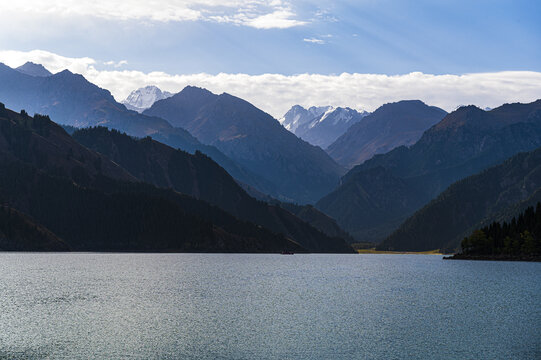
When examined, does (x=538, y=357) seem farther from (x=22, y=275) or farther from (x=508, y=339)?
(x=22, y=275)

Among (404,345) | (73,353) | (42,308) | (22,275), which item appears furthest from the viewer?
(22,275)

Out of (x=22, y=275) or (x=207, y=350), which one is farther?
(x=22, y=275)

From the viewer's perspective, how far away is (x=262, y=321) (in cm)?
10406

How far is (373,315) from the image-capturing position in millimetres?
112562

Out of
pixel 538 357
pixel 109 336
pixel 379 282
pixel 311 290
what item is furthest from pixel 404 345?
pixel 379 282

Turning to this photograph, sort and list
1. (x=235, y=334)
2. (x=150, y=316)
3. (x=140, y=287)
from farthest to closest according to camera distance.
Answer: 1. (x=140, y=287)
2. (x=150, y=316)
3. (x=235, y=334)

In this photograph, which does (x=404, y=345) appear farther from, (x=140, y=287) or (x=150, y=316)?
(x=140, y=287)

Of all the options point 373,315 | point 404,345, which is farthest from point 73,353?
point 373,315

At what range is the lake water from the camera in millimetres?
79500

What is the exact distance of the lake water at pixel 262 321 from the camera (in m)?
79.5

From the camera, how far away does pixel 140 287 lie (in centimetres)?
15912

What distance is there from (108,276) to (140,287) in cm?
3847

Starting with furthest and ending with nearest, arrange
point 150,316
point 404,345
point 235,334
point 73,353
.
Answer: point 150,316, point 235,334, point 404,345, point 73,353

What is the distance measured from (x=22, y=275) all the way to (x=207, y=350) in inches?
5058
